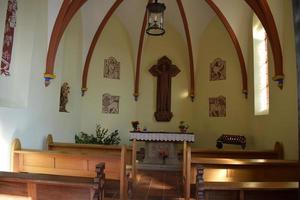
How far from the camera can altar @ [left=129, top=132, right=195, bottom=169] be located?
30.7 ft

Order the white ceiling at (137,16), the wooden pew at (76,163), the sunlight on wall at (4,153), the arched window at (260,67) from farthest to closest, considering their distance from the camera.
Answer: the white ceiling at (137,16) → the arched window at (260,67) → the sunlight on wall at (4,153) → the wooden pew at (76,163)

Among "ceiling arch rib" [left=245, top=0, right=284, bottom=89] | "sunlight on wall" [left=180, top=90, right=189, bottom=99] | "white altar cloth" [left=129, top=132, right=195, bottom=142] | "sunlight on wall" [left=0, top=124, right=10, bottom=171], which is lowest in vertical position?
"sunlight on wall" [left=0, top=124, right=10, bottom=171]

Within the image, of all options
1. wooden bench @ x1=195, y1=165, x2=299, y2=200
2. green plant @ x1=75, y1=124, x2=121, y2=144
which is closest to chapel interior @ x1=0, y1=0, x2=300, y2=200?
wooden bench @ x1=195, y1=165, x2=299, y2=200

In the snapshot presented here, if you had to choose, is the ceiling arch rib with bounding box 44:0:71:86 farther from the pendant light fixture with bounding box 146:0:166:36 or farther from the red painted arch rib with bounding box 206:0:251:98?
the red painted arch rib with bounding box 206:0:251:98

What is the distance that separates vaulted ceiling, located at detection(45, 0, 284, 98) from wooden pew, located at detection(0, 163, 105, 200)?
15.0ft

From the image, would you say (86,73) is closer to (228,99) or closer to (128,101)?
(128,101)

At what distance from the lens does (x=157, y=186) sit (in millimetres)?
6914

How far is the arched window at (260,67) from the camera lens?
29.2ft

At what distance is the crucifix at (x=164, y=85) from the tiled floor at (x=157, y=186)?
331 centimetres

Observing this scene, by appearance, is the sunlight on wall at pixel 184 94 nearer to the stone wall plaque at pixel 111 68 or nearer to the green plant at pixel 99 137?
the stone wall plaque at pixel 111 68

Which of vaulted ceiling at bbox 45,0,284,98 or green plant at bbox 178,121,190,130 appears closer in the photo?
vaulted ceiling at bbox 45,0,284,98

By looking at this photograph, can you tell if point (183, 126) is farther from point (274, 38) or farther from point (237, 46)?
point (274, 38)

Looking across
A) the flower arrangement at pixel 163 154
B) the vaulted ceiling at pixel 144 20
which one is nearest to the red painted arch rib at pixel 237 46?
the vaulted ceiling at pixel 144 20

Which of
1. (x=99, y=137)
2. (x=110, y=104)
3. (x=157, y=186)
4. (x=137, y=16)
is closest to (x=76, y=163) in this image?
(x=157, y=186)
